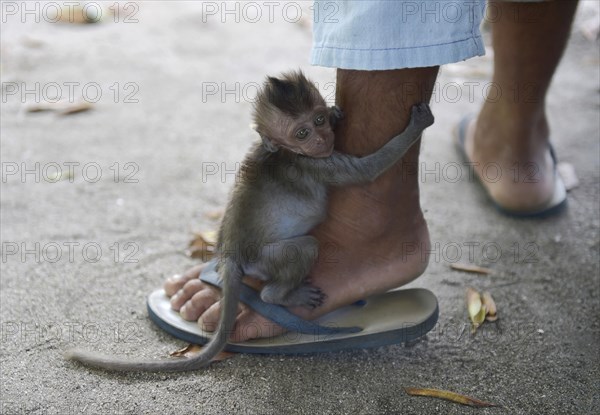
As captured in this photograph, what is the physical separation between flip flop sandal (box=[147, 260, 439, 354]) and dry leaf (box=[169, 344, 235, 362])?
17mm

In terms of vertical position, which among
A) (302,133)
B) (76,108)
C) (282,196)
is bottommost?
(76,108)

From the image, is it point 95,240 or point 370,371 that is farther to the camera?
point 95,240

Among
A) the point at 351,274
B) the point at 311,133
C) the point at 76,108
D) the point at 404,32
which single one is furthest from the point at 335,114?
the point at 76,108

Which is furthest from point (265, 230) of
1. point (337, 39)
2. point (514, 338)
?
point (514, 338)

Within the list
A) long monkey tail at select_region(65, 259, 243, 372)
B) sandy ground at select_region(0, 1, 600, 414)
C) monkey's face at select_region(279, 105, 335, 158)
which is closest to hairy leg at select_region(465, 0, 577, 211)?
sandy ground at select_region(0, 1, 600, 414)

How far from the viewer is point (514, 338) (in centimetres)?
238

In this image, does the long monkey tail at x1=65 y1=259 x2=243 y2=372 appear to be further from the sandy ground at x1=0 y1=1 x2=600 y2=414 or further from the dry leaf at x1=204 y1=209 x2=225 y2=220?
the dry leaf at x1=204 y1=209 x2=225 y2=220

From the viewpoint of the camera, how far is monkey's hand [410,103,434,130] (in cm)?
214

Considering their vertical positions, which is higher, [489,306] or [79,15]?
[79,15]

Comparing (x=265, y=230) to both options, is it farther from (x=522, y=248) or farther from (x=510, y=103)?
(x=510, y=103)

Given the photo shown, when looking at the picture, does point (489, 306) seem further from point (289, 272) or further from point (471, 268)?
point (289, 272)

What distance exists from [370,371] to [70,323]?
1.03 meters

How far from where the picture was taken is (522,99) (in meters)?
3.16

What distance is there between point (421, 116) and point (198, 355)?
3.20ft
